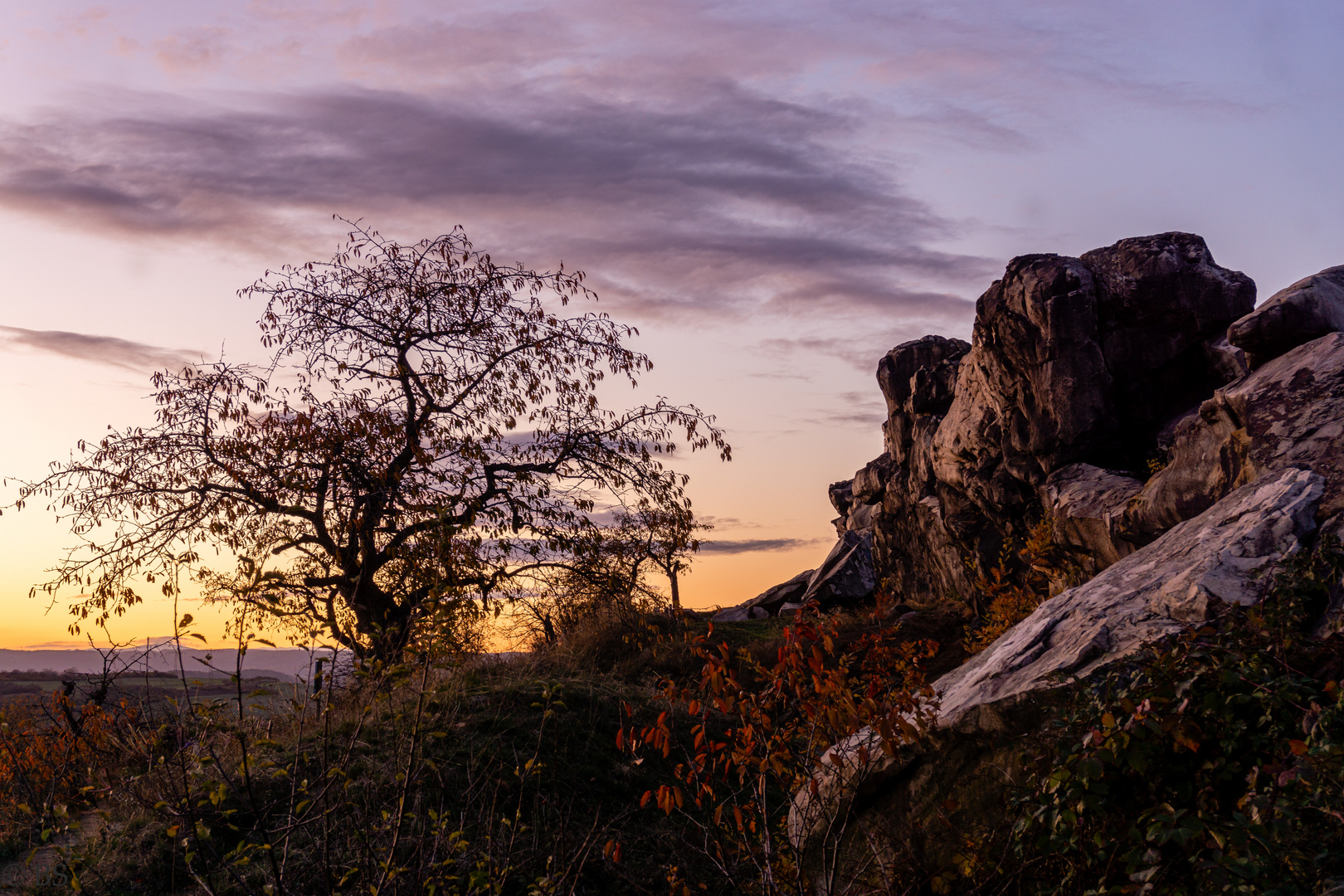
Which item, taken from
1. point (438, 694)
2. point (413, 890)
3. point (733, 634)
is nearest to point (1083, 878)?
point (413, 890)

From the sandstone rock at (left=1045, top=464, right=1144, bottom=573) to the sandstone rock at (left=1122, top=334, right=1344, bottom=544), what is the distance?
2258mm

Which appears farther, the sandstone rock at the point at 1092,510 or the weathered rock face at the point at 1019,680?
the sandstone rock at the point at 1092,510

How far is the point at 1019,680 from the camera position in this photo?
5.98 metres

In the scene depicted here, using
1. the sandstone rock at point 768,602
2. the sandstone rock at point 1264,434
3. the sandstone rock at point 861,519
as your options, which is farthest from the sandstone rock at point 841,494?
the sandstone rock at point 1264,434

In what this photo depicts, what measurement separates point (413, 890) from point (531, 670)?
7522mm

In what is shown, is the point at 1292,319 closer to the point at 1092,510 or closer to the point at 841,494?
the point at 1092,510

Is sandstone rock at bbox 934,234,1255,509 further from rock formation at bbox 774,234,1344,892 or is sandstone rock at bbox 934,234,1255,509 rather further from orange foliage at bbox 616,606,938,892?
orange foliage at bbox 616,606,938,892

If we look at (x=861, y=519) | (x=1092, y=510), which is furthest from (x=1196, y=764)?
(x=861, y=519)

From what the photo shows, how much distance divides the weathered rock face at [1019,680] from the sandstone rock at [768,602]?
23.0 metres

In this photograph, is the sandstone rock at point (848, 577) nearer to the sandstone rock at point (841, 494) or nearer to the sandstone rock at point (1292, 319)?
the sandstone rock at point (841, 494)

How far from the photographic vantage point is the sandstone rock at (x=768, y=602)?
99.0ft

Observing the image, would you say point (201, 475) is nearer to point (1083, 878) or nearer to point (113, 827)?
point (113, 827)

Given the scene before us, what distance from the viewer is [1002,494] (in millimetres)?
18500

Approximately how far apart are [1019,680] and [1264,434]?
5026 mm
